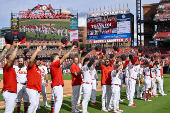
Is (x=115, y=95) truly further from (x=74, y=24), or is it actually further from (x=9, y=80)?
(x=74, y=24)

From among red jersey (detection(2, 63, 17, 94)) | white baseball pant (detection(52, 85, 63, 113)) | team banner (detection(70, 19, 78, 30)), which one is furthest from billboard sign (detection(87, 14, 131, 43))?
red jersey (detection(2, 63, 17, 94))

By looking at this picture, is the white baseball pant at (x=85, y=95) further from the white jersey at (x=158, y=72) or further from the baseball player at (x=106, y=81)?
the white jersey at (x=158, y=72)

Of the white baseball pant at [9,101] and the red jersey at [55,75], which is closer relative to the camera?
the white baseball pant at [9,101]

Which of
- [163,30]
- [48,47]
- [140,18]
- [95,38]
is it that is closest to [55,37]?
[48,47]

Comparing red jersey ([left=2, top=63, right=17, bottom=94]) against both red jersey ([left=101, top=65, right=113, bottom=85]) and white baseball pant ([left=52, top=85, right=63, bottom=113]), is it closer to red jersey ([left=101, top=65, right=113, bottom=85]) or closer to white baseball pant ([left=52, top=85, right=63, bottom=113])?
white baseball pant ([left=52, top=85, right=63, bottom=113])

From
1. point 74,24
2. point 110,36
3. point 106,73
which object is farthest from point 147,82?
point 74,24

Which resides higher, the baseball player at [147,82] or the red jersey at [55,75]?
the red jersey at [55,75]

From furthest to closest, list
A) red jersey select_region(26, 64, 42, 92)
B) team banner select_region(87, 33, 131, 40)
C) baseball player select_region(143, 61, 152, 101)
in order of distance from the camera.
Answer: team banner select_region(87, 33, 131, 40) < baseball player select_region(143, 61, 152, 101) < red jersey select_region(26, 64, 42, 92)

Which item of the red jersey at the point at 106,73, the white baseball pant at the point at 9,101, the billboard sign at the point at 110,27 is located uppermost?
the billboard sign at the point at 110,27

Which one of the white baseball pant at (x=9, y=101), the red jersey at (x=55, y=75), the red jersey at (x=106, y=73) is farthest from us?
the red jersey at (x=106, y=73)

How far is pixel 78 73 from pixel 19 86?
7.43 ft

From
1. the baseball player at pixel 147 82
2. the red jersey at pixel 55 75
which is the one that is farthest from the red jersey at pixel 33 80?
the baseball player at pixel 147 82

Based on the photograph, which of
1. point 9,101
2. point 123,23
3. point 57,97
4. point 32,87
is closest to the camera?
point 9,101

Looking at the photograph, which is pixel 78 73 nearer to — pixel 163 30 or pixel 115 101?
pixel 115 101
